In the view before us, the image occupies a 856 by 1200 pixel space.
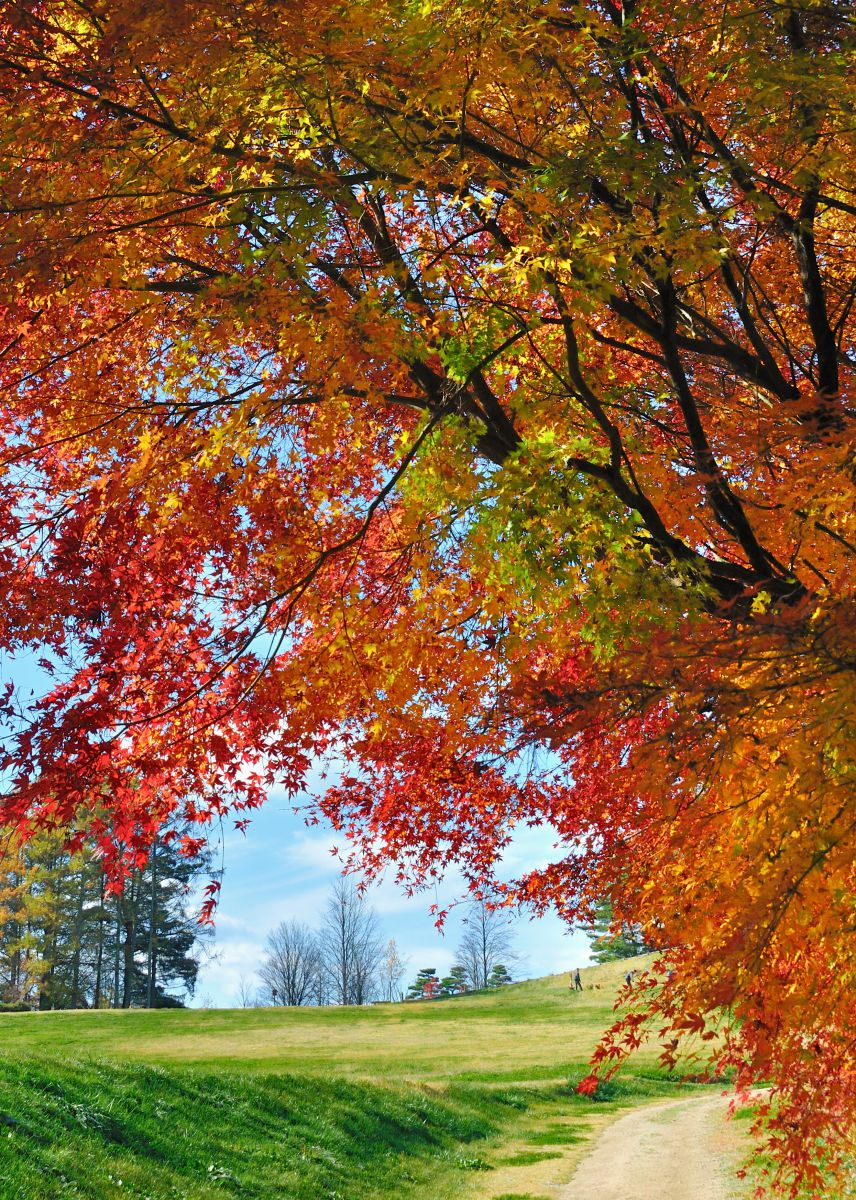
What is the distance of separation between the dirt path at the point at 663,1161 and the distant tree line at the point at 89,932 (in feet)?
101

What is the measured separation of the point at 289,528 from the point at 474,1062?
24373mm

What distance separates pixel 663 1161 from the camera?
598 inches

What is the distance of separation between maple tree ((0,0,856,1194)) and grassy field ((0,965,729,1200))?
14.3 feet

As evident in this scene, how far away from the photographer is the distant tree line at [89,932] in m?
46.1

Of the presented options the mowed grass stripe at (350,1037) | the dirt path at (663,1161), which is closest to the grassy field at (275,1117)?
the mowed grass stripe at (350,1037)

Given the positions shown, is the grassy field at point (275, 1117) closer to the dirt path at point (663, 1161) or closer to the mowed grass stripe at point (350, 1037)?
the mowed grass stripe at point (350, 1037)

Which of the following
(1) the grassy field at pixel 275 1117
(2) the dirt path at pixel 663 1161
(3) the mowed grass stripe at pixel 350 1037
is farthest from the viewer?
(3) the mowed grass stripe at pixel 350 1037

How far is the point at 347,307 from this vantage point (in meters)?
6.39

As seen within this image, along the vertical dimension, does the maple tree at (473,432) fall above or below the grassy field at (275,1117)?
above

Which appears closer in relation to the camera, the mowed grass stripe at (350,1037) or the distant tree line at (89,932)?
the mowed grass stripe at (350,1037)

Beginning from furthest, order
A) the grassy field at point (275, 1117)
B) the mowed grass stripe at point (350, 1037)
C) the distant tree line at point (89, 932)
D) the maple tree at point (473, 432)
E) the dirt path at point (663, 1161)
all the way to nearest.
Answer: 1. the distant tree line at point (89, 932)
2. the mowed grass stripe at point (350, 1037)
3. the dirt path at point (663, 1161)
4. the grassy field at point (275, 1117)
5. the maple tree at point (473, 432)

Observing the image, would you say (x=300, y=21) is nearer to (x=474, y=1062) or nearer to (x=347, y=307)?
(x=347, y=307)

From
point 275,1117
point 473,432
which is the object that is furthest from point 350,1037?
point 473,432

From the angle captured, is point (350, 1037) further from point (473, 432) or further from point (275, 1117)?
point (473, 432)
